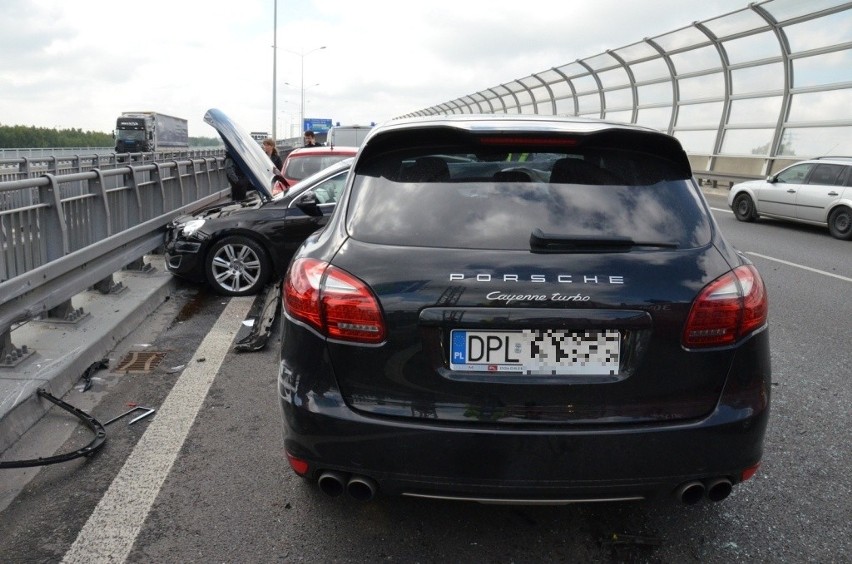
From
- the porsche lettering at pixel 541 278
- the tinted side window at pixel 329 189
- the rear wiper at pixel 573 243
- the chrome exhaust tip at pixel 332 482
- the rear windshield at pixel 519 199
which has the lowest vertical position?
the chrome exhaust tip at pixel 332 482

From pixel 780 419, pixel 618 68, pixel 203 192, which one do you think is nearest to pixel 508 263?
pixel 780 419

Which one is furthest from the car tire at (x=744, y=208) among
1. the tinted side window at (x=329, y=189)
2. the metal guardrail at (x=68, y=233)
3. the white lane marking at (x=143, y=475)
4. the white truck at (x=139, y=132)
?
the white truck at (x=139, y=132)

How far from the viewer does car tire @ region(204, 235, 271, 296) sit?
24.5ft

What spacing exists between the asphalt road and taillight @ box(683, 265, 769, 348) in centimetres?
88

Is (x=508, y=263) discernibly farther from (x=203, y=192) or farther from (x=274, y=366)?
(x=203, y=192)

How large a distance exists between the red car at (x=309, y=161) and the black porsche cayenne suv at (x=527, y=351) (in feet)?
25.6

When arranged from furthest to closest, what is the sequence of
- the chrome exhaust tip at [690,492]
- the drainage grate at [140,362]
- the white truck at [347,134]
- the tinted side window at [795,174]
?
1. the white truck at [347,134]
2. the tinted side window at [795,174]
3. the drainage grate at [140,362]
4. the chrome exhaust tip at [690,492]

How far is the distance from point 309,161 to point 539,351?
8.36 metres

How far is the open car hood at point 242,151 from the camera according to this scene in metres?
8.04

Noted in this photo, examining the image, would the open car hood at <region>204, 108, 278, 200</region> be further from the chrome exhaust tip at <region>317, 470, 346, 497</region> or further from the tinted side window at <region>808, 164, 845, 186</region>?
the tinted side window at <region>808, 164, 845, 186</region>

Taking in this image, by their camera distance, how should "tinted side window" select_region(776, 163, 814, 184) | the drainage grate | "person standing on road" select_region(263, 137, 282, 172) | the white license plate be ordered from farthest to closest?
"person standing on road" select_region(263, 137, 282, 172), "tinted side window" select_region(776, 163, 814, 184), the drainage grate, the white license plate

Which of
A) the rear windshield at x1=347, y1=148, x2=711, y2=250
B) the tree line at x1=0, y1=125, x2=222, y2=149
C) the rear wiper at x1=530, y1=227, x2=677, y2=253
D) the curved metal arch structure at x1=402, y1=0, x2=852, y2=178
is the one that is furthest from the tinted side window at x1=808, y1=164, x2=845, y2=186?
the tree line at x1=0, y1=125, x2=222, y2=149

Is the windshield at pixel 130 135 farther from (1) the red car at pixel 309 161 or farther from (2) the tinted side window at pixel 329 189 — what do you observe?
(2) the tinted side window at pixel 329 189

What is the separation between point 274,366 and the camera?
4.98m
